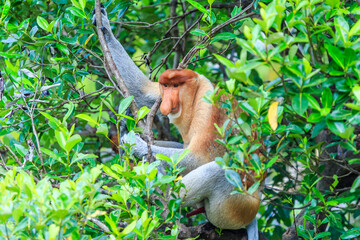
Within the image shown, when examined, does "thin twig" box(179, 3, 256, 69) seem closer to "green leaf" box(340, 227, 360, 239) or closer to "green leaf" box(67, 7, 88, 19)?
"green leaf" box(67, 7, 88, 19)

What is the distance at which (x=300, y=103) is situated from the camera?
1.70m

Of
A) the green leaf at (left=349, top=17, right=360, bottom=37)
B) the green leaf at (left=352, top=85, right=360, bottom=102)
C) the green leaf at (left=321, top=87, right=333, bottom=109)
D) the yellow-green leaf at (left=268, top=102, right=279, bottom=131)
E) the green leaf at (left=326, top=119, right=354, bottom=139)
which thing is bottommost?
the green leaf at (left=326, top=119, right=354, bottom=139)

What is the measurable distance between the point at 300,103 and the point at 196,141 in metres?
1.51

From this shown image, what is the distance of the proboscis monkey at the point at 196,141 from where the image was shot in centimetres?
293

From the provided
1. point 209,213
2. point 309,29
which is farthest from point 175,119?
point 309,29

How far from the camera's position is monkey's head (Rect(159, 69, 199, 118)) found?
315cm

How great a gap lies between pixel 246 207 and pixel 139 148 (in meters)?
0.81

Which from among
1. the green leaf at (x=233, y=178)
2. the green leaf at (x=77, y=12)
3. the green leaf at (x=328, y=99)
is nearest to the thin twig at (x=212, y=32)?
the green leaf at (x=77, y=12)

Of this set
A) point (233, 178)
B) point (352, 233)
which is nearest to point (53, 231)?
point (233, 178)

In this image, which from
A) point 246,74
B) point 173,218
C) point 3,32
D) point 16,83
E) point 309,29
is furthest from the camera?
point 3,32

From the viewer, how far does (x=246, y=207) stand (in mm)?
3020

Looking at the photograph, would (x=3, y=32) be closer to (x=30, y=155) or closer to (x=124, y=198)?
(x=30, y=155)

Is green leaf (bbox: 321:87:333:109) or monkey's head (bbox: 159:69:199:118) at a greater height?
green leaf (bbox: 321:87:333:109)

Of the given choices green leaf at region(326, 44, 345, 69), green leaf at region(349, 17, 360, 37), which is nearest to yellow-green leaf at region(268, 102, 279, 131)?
green leaf at region(326, 44, 345, 69)
